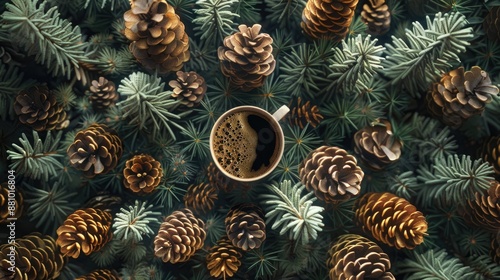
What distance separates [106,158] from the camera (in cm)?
57

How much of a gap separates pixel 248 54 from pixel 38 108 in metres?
0.29

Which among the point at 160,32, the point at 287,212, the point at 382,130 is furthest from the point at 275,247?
the point at 160,32

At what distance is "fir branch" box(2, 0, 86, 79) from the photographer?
1.75 ft

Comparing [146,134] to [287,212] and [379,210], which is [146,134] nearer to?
[287,212]

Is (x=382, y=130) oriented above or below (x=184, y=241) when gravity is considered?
above

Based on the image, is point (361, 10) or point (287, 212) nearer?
point (287, 212)

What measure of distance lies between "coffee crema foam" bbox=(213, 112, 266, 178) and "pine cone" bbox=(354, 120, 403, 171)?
0.14 meters

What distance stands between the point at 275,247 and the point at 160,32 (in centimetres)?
32

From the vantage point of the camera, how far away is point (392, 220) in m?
0.56

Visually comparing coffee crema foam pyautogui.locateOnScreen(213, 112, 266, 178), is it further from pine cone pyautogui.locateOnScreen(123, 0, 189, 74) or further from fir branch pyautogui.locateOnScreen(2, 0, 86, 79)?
fir branch pyautogui.locateOnScreen(2, 0, 86, 79)

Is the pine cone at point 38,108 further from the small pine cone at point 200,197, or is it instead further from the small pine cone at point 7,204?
the small pine cone at point 200,197

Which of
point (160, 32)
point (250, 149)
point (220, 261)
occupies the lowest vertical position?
point (220, 261)

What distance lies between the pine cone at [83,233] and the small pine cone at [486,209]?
0.48 metres

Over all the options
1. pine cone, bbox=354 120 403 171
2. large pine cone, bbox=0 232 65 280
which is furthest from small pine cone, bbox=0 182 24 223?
pine cone, bbox=354 120 403 171
